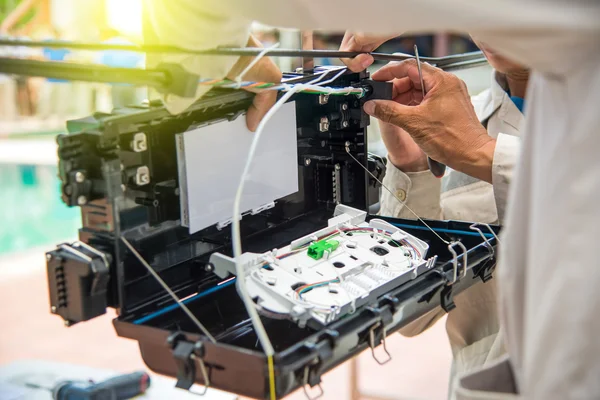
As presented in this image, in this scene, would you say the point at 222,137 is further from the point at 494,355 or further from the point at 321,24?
the point at 494,355

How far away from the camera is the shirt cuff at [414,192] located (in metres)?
1.62

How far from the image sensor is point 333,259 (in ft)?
3.62

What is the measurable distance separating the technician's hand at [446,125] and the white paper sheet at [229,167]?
0.26m

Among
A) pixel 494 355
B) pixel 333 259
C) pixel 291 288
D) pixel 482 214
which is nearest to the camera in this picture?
pixel 291 288

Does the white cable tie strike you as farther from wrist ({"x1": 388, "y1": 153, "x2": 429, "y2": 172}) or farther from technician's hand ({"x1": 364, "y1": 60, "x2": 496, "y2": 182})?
wrist ({"x1": 388, "y1": 153, "x2": 429, "y2": 172})

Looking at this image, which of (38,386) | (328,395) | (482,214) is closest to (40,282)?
(328,395)

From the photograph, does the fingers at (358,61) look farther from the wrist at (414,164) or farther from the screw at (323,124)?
the wrist at (414,164)

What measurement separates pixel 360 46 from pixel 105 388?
3.16 feet

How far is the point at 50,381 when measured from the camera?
5.86 ft

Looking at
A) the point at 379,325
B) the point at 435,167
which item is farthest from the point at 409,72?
the point at 379,325

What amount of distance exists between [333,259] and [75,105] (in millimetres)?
6678

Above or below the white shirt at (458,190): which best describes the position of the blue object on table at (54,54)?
above

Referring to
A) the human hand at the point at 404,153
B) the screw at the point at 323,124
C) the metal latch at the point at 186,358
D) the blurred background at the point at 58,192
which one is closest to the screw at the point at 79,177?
the blurred background at the point at 58,192

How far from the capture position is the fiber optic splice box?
0.91 metres
